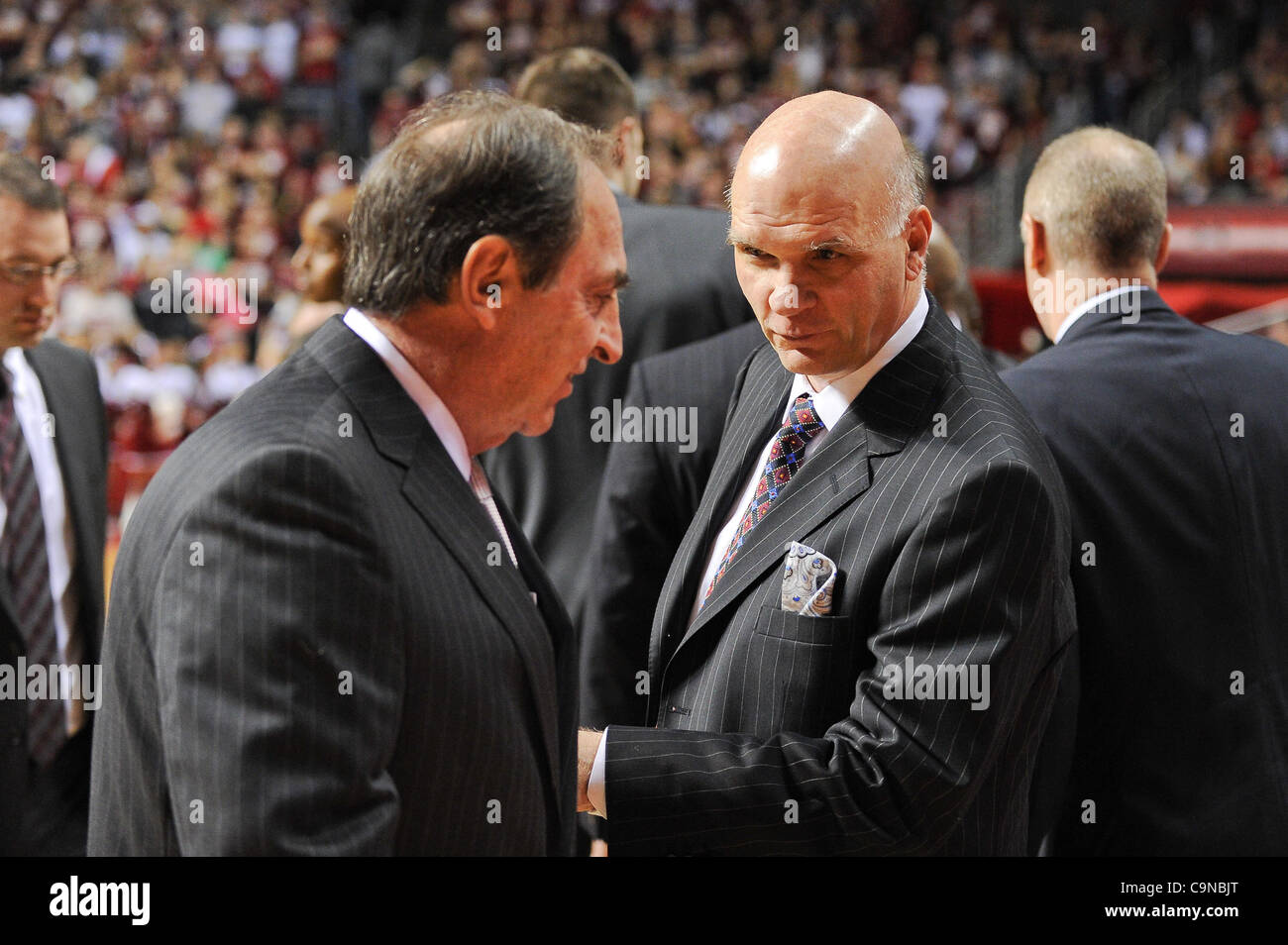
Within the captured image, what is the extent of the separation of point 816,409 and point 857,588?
0.34 metres

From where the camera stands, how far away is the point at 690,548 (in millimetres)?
2131

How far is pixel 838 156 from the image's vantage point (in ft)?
6.26

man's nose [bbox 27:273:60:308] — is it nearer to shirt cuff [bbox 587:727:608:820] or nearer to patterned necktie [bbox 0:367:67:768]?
patterned necktie [bbox 0:367:67:768]

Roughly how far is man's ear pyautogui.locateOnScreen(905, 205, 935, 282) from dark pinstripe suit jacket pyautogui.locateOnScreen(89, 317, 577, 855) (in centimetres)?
80

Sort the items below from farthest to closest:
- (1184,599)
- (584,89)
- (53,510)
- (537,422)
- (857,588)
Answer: (584,89)
(53,510)
(1184,599)
(857,588)
(537,422)

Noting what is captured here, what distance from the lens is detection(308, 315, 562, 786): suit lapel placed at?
4.97 ft

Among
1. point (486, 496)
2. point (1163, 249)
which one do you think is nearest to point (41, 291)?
point (486, 496)

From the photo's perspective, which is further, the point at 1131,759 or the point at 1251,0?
the point at 1251,0

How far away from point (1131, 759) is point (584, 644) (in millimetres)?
990

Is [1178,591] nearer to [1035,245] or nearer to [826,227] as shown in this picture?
[1035,245]

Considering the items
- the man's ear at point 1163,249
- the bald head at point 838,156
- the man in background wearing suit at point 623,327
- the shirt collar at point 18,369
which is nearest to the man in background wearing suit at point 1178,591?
the man's ear at point 1163,249

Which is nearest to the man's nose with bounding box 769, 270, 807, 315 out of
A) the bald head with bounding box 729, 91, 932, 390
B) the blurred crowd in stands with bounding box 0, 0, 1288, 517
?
the bald head with bounding box 729, 91, 932, 390
